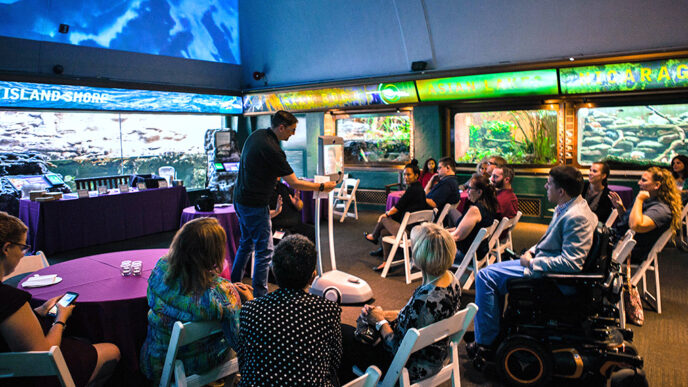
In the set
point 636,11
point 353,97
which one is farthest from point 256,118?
point 636,11

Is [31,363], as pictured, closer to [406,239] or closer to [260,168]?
[260,168]

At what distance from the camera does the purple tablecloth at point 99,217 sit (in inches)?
243

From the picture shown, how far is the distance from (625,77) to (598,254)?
16.1ft

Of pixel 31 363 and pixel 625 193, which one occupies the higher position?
pixel 625 193

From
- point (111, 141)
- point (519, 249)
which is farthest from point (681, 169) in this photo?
point (111, 141)

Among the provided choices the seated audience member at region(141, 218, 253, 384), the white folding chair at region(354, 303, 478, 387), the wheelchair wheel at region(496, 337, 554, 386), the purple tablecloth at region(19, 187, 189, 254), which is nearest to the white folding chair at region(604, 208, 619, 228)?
the wheelchair wheel at region(496, 337, 554, 386)

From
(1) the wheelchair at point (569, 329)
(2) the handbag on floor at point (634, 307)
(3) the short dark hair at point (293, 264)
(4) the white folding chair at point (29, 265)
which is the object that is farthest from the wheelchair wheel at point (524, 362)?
(4) the white folding chair at point (29, 265)

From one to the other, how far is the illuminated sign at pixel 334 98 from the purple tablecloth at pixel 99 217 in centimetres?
342

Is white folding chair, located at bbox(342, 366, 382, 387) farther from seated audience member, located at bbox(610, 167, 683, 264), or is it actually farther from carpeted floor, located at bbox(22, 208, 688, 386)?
seated audience member, located at bbox(610, 167, 683, 264)

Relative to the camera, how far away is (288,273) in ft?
6.21

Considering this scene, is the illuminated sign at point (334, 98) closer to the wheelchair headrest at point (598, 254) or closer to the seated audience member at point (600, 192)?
the seated audience member at point (600, 192)

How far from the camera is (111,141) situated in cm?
924

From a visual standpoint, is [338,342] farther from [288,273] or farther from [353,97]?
[353,97]

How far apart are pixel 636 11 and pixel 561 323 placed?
17.8 feet
